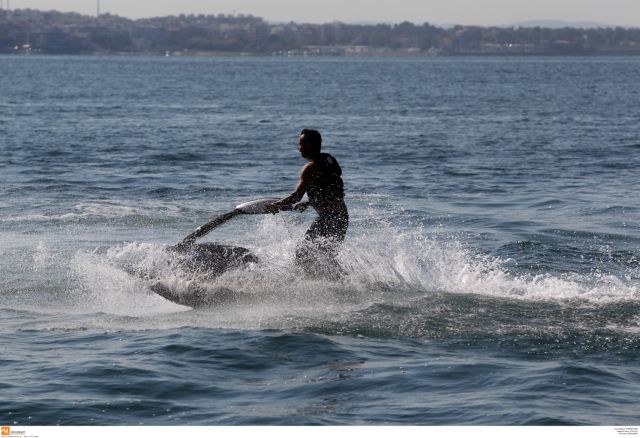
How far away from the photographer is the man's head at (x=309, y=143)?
12.7 m

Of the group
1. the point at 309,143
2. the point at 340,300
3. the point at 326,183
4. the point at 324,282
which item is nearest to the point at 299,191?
the point at 326,183

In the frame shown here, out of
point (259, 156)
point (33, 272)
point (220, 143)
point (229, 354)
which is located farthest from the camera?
point (220, 143)

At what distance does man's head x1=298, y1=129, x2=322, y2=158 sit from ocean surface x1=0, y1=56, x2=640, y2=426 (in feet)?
4.26

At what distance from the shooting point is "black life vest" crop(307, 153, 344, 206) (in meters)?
12.9

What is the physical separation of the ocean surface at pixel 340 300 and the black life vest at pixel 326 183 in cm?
72

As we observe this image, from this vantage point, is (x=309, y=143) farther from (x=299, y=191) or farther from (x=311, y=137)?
(x=299, y=191)

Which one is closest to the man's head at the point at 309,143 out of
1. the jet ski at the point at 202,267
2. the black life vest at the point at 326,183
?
the black life vest at the point at 326,183

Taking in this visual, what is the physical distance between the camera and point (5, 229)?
18125 millimetres

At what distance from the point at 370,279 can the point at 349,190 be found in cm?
1069

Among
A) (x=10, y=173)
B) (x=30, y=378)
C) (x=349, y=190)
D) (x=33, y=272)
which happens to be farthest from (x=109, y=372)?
(x=10, y=173)

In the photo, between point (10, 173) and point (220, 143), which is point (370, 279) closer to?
point (10, 173)

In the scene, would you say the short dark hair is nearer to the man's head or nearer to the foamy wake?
the man's head

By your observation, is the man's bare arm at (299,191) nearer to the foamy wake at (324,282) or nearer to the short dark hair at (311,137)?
the short dark hair at (311,137)

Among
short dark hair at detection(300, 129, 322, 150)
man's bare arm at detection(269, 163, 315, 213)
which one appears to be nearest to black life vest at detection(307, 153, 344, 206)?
man's bare arm at detection(269, 163, 315, 213)
